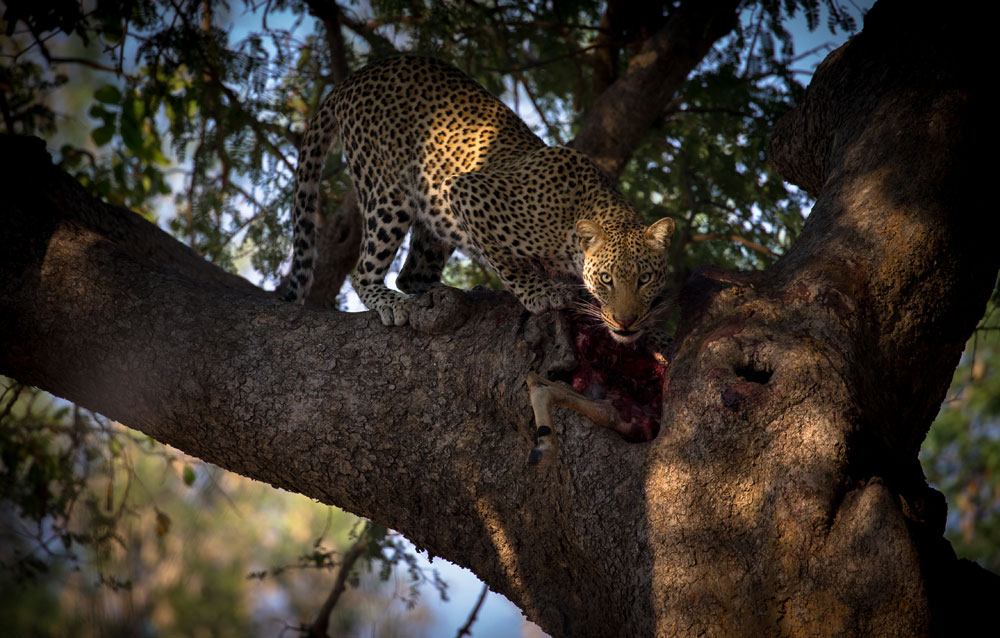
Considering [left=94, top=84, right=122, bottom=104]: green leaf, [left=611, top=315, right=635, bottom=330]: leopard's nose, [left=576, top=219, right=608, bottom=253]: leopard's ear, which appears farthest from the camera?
[left=94, top=84, right=122, bottom=104]: green leaf

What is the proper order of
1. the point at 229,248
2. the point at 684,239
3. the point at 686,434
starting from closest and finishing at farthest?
the point at 686,434 < the point at 684,239 < the point at 229,248

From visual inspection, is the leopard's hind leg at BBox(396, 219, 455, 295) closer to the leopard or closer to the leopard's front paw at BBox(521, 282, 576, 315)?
the leopard

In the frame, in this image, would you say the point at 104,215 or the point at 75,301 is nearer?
the point at 75,301

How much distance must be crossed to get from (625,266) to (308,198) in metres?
2.52

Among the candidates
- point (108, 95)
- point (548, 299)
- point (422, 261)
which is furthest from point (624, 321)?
point (108, 95)

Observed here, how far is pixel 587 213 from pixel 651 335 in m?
1.15

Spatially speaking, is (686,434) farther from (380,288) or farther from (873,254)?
(380,288)

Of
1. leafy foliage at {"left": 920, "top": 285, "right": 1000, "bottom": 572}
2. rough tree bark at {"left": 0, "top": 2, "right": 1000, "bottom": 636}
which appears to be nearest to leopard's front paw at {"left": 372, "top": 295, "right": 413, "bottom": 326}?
rough tree bark at {"left": 0, "top": 2, "right": 1000, "bottom": 636}

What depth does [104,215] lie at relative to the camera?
5.35m

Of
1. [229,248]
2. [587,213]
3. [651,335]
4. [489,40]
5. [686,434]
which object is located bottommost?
[686,434]

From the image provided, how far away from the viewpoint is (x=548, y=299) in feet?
14.5

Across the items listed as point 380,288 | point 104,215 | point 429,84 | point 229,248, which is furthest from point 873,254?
point 229,248

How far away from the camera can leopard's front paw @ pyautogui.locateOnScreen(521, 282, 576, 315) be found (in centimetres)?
430

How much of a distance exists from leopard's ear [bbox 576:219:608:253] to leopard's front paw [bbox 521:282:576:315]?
341mm
